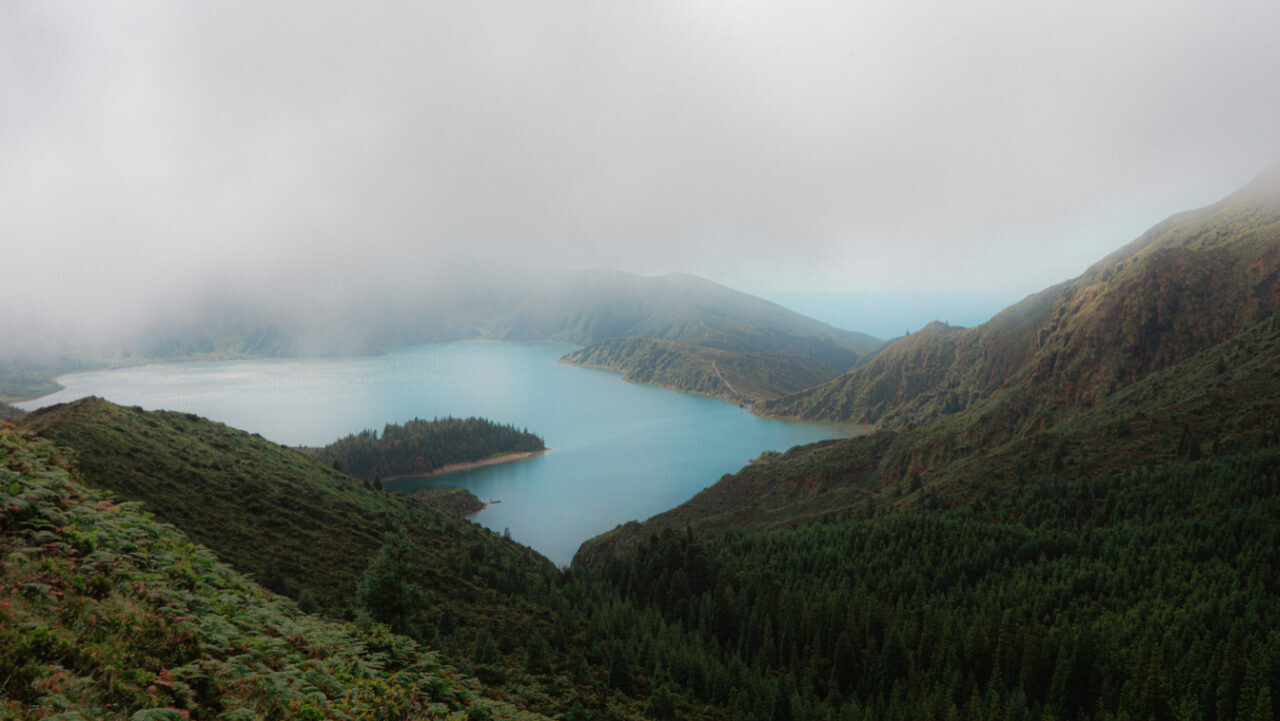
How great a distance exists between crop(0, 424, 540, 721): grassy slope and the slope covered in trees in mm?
135775

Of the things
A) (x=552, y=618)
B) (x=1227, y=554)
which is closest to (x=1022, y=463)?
(x=1227, y=554)

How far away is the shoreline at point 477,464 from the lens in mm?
148125

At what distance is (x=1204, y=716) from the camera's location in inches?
1335

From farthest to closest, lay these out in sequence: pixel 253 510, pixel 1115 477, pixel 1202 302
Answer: pixel 1202 302
pixel 1115 477
pixel 253 510

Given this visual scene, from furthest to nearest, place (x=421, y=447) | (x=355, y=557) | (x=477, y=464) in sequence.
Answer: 1. (x=477, y=464)
2. (x=421, y=447)
3. (x=355, y=557)

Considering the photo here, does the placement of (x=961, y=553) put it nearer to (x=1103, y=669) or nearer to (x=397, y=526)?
(x=1103, y=669)

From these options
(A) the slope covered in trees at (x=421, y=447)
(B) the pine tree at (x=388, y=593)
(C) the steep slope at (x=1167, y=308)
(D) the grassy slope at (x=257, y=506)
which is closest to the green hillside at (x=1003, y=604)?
(D) the grassy slope at (x=257, y=506)

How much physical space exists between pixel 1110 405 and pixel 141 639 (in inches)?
4848

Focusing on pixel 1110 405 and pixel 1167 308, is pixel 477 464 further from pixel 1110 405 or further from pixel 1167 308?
pixel 1167 308

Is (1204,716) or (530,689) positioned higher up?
(530,689)

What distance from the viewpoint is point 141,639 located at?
9.55m

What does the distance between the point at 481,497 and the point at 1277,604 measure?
127m

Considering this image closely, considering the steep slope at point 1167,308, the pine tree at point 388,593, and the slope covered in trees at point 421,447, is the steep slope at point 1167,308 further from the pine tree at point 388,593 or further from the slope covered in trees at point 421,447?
the slope covered in trees at point 421,447

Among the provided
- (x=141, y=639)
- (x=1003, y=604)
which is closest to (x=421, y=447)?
(x=1003, y=604)
